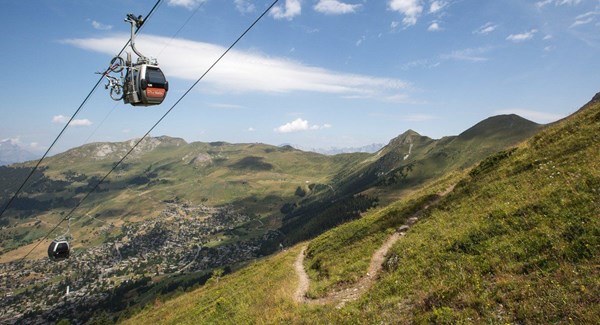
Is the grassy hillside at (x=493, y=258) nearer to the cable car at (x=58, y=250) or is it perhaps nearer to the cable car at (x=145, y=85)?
the cable car at (x=145, y=85)

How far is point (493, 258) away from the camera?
670 inches

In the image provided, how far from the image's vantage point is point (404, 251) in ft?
80.2

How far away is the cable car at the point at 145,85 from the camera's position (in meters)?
24.5

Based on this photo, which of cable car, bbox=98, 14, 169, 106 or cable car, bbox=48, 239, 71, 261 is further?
cable car, bbox=48, 239, 71, 261

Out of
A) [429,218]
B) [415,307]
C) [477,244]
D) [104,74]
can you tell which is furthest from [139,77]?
[429,218]

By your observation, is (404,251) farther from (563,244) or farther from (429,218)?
(563,244)

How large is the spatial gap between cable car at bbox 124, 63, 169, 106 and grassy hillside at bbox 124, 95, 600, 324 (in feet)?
60.3

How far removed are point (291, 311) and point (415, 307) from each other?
935 cm

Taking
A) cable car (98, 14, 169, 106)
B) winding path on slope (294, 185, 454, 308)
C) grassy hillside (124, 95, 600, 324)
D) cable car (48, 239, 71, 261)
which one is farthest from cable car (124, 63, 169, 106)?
cable car (48, 239, 71, 261)

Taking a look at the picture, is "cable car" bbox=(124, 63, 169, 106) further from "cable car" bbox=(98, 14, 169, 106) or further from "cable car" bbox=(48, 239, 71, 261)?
"cable car" bbox=(48, 239, 71, 261)

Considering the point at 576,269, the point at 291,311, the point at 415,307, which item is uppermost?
the point at 576,269

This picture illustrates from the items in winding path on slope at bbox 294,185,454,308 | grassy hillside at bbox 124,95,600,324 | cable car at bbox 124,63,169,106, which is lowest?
winding path on slope at bbox 294,185,454,308

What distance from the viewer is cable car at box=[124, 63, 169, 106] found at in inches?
963

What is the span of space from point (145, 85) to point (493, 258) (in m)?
25.5
